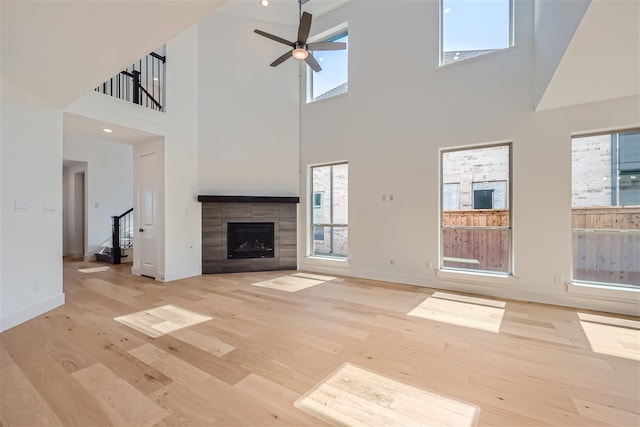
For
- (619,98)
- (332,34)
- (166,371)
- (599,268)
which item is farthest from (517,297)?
(332,34)

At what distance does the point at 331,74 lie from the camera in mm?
5980

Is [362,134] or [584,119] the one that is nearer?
[584,119]

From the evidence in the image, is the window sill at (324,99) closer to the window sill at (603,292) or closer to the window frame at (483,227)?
the window frame at (483,227)

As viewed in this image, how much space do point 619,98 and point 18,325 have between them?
24.6 ft

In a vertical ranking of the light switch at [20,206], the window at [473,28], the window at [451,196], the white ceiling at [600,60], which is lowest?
the light switch at [20,206]

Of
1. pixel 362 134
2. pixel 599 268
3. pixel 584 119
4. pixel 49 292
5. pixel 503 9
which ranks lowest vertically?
pixel 49 292

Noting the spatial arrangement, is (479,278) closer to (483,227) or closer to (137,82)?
(483,227)

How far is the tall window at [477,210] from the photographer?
13.8ft

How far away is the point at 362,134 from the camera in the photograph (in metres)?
5.33

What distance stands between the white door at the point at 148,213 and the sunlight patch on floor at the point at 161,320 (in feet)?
6.75

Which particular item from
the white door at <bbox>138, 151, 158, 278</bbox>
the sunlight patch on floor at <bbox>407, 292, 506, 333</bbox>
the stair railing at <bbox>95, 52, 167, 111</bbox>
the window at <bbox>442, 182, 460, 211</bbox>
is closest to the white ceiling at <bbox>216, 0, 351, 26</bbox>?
the stair railing at <bbox>95, 52, 167, 111</bbox>

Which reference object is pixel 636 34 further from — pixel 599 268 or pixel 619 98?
pixel 599 268

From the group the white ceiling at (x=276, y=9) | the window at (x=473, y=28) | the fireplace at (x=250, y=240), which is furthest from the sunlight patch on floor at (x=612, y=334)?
the white ceiling at (x=276, y=9)

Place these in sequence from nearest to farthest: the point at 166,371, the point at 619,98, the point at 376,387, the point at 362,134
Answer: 1. the point at 376,387
2. the point at 166,371
3. the point at 619,98
4. the point at 362,134
